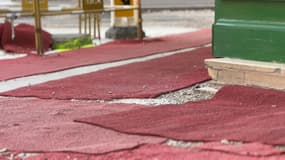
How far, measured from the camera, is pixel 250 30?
22.4 feet

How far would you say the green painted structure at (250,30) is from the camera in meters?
6.54

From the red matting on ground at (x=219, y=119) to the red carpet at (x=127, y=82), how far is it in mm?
911

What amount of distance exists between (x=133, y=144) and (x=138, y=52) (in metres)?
6.54

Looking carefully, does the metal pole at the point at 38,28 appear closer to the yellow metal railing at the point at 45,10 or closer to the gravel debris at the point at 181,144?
the yellow metal railing at the point at 45,10

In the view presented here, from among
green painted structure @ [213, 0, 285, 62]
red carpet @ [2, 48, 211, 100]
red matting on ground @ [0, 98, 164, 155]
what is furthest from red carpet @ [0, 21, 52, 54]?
green painted structure @ [213, 0, 285, 62]

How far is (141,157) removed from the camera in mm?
4441

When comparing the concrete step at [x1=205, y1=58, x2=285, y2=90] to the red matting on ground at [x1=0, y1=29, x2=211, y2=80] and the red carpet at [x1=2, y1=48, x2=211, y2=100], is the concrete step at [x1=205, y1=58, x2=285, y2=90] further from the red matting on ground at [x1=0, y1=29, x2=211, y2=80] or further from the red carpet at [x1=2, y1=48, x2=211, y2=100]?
the red matting on ground at [x1=0, y1=29, x2=211, y2=80]

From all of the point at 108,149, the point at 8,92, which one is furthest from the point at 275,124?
the point at 8,92

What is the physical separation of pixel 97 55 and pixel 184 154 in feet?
21.6

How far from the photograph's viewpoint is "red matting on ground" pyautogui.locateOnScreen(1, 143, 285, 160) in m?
4.31

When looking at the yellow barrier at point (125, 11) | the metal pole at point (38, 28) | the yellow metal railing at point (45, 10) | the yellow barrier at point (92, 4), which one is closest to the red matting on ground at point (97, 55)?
the metal pole at point (38, 28)

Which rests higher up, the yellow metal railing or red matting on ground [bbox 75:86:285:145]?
the yellow metal railing

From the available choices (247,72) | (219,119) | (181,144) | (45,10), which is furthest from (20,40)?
(181,144)

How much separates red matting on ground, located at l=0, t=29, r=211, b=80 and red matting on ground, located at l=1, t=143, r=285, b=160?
418 cm
